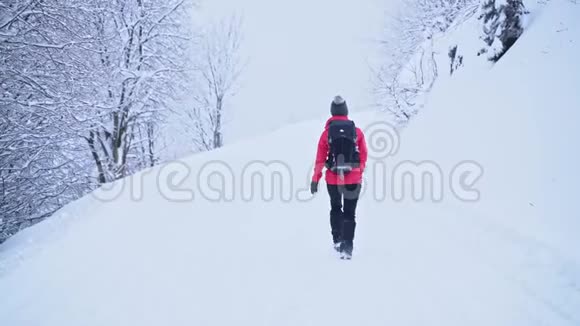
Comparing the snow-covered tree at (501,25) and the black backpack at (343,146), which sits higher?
the snow-covered tree at (501,25)

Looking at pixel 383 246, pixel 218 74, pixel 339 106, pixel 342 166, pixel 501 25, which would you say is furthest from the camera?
pixel 218 74

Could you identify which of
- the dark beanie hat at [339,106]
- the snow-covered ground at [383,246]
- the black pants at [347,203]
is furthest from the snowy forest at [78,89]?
the black pants at [347,203]

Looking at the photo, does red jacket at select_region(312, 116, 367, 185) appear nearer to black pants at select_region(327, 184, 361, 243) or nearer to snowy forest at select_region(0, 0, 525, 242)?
black pants at select_region(327, 184, 361, 243)

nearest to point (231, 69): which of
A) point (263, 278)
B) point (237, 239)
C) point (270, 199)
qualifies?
point (270, 199)

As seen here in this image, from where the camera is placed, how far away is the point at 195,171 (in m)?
8.57

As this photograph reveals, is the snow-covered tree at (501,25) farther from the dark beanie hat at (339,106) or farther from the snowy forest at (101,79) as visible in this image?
the dark beanie hat at (339,106)

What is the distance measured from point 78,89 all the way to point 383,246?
6.48 metres

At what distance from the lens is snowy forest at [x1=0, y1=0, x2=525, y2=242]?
537cm

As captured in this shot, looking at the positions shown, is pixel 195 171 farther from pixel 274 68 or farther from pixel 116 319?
pixel 274 68

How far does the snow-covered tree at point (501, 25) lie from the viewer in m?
5.97

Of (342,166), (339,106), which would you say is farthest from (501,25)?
(342,166)

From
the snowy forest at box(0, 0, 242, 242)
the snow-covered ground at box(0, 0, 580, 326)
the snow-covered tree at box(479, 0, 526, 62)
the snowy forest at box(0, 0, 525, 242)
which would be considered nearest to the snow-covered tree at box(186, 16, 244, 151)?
the snowy forest at box(0, 0, 525, 242)

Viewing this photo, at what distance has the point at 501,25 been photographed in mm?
6258

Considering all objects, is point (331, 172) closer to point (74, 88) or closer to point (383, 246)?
point (383, 246)
